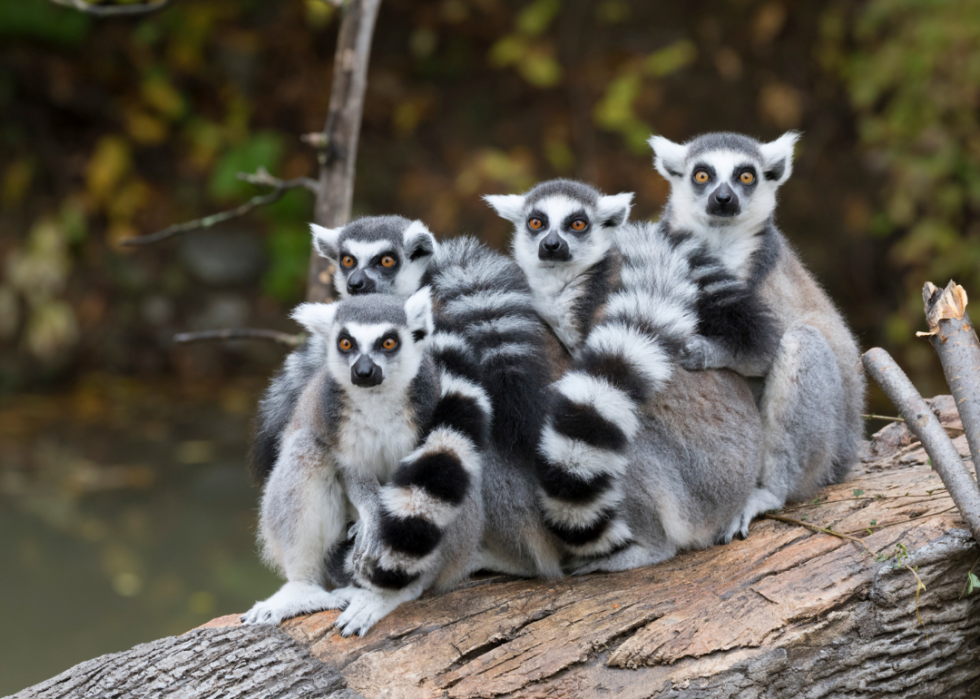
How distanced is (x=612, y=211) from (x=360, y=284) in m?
0.99

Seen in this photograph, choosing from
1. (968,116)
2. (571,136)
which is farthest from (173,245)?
(968,116)

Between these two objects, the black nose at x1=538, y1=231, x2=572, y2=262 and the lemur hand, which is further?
the black nose at x1=538, y1=231, x2=572, y2=262

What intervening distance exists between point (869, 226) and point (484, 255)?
21.6 feet

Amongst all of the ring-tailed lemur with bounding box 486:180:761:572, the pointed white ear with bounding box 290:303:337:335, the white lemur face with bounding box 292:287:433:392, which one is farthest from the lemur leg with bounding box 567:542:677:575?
the pointed white ear with bounding box 290:303:337:335

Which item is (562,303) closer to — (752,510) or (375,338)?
(375,338)

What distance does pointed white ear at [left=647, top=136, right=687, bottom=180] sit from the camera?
3.59 metres

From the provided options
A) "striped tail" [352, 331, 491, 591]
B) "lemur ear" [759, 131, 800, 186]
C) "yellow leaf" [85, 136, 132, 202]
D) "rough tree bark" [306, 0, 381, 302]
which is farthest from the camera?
"yellow leaf" [85, 136, 132, 202]

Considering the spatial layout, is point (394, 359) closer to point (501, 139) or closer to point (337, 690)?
point (337, 690)

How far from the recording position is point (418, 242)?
11.0 feet

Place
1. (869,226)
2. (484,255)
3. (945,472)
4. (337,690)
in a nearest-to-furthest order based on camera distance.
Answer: (337,690) < (945,472) < (484,255) < (869,226)

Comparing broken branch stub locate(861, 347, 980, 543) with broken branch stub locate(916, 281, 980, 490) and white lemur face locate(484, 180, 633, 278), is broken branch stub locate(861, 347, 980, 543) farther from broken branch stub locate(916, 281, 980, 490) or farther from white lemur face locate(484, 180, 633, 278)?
white lemur face locate(484, 180, 633, 278)

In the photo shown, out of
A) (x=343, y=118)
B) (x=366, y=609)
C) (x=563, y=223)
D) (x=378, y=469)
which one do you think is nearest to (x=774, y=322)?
(x=563, y=223)

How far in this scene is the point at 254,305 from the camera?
31.2ft

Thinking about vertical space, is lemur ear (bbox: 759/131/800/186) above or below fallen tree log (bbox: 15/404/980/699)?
above
